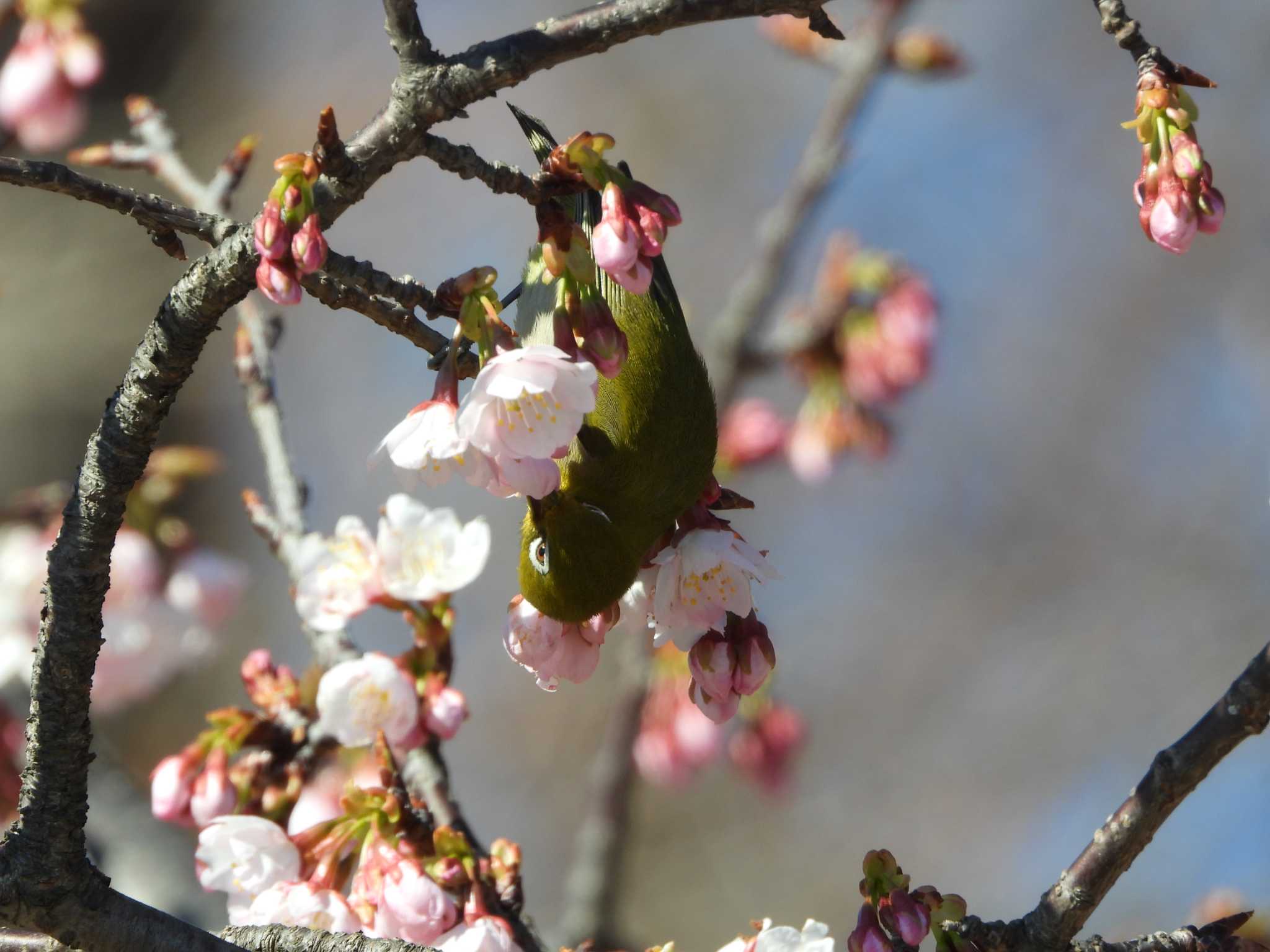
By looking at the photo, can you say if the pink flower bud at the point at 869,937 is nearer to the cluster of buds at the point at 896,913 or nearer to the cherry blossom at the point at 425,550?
the cluster of buds at the point at 896,913

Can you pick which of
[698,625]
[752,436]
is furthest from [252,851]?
[752,436]

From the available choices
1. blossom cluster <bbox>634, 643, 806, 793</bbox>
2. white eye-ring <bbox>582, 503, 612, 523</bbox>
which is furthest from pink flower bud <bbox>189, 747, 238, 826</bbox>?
blossom cluster <bbox>634, 643, 806, 793</bbox>

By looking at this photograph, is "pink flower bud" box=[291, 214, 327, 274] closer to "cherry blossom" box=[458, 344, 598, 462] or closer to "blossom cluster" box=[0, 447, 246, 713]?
"cherry blossom" box=[458, 344, 598, 462]

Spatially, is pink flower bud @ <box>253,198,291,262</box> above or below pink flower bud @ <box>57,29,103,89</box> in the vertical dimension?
below

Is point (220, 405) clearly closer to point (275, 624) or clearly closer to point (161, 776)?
point (275, 624)

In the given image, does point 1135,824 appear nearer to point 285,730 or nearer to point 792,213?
point 285,730

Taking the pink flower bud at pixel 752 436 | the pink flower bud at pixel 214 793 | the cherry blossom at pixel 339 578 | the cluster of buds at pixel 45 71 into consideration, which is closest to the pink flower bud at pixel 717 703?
the cherry blossom at pixel 339 578
